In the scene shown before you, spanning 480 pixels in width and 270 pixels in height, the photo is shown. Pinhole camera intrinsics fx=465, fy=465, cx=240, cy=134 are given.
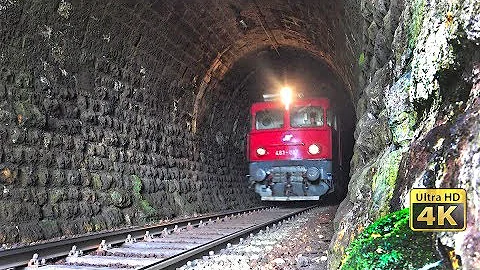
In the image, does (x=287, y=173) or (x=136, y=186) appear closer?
(x=136, y=186)

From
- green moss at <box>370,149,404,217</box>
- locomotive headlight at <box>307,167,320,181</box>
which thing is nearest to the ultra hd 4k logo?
green moss at <box>370,149,404,217</box>

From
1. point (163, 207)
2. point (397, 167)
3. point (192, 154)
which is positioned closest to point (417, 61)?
point (397, 167)

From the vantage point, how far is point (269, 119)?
12.8m

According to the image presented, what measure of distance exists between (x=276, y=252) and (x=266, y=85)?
11088 millimetres

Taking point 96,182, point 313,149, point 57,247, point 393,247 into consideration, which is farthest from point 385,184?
point 313,149

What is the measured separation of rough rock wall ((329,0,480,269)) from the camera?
5.59 feet

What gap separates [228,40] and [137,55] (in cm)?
329

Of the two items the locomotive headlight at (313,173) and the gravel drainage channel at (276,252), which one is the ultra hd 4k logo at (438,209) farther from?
the locomotive headlight at (313,173)

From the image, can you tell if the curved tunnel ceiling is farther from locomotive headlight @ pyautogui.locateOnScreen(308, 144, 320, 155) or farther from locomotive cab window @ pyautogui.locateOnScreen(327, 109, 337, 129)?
locomotive headlight @ pyautogui.locateOnScreen(308, 144, 320, 155)

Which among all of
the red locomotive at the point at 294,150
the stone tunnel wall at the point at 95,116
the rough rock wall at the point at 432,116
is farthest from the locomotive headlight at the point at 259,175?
the rough rock wall at the point at 432,116

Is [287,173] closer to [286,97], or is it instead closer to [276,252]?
[286,97]

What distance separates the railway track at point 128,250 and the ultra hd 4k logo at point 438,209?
2.94 m

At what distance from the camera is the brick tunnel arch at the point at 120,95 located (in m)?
6.16

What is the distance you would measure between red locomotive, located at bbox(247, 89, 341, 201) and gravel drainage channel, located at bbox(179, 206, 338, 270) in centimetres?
401
